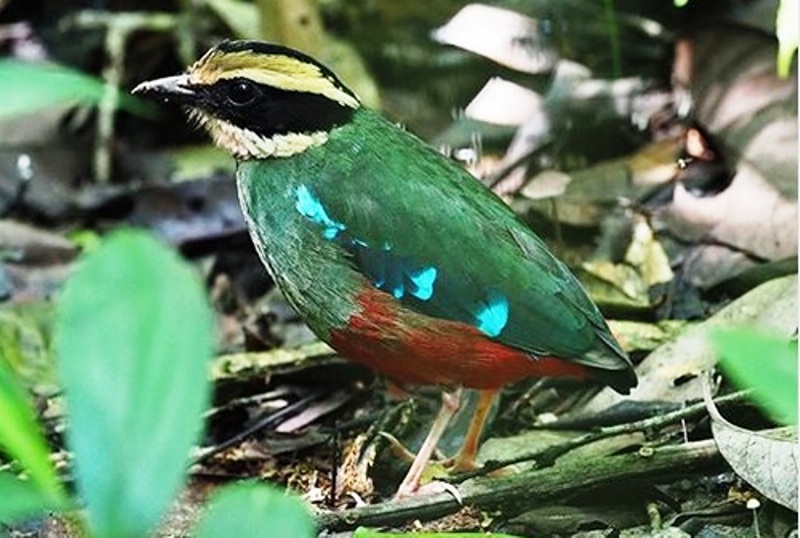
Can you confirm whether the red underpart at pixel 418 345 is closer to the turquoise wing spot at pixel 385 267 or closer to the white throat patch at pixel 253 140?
the turquoise wing spot at pixel 385 267

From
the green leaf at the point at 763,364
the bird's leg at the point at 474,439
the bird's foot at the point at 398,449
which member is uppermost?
the green leaf at the point at 763,364

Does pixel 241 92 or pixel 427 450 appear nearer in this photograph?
pixel 427 450

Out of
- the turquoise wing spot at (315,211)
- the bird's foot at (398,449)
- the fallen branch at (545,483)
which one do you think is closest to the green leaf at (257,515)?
the fallen branch at (545,483)

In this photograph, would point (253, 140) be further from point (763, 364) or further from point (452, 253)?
point (763, 364)

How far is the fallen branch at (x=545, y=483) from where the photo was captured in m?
3.53

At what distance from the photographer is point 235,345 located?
19.3 feet

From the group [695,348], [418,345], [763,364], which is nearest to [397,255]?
[418,345]

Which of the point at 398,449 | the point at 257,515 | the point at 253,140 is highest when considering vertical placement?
the point at 257,515

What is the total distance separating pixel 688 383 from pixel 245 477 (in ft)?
4.08

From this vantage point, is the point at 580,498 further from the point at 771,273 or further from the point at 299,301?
the point at 771,273

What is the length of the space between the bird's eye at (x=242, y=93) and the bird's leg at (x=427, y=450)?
905 millimetres

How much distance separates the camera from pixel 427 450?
3.93 metres

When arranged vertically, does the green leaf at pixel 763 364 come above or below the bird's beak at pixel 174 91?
above

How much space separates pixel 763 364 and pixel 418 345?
7.78ft
